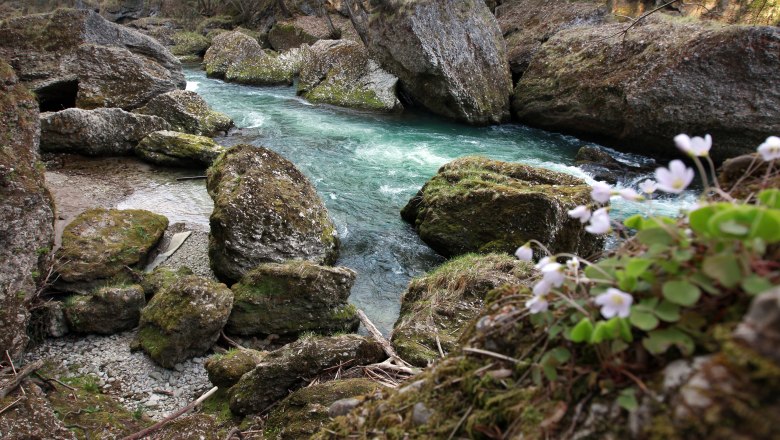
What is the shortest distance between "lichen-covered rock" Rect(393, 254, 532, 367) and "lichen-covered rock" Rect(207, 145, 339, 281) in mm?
1828

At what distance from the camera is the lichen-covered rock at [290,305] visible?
5.62m

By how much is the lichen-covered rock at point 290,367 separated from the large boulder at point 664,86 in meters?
8.66

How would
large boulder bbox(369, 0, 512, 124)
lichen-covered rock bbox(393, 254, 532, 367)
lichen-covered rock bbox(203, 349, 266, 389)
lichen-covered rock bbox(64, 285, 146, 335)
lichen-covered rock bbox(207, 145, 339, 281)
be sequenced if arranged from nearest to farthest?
lichen-covered rock bbox(203, 349, 266, 389) → lichen-covered rock bbox(393, 254, 532, 367) → lichen-covered rock bbox(64, 285, 146, 335) → lichen-covered rock bbox(207, 145, 339, 281) → large boulder bbox(369, 0, 512, 124)

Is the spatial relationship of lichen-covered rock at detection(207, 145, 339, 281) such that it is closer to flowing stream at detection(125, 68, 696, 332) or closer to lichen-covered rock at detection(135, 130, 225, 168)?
flowing stream at detection(125, 68, 696, 332)

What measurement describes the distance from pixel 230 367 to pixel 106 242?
3.11 meters

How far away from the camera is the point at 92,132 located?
390 inches

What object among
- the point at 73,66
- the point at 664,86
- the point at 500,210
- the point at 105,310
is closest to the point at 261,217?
the point at 105,310

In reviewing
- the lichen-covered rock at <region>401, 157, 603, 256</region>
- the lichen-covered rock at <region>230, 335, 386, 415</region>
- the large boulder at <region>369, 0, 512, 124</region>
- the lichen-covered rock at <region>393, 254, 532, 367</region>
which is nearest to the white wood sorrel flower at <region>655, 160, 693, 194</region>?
the lichen-covered rock at <region>230, 335, 386, 415</region>

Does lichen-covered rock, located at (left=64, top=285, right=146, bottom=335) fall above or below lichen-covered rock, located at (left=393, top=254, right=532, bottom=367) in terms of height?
below

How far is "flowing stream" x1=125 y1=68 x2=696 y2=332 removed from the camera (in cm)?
732

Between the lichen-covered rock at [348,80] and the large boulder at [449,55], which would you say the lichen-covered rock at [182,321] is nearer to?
the large boulder at [449,55]

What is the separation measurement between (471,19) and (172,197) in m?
11.2

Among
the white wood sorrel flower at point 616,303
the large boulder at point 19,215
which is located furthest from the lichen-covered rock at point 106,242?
the white wood sorrel flower at point 616,303

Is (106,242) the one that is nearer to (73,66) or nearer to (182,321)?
(182,321)
